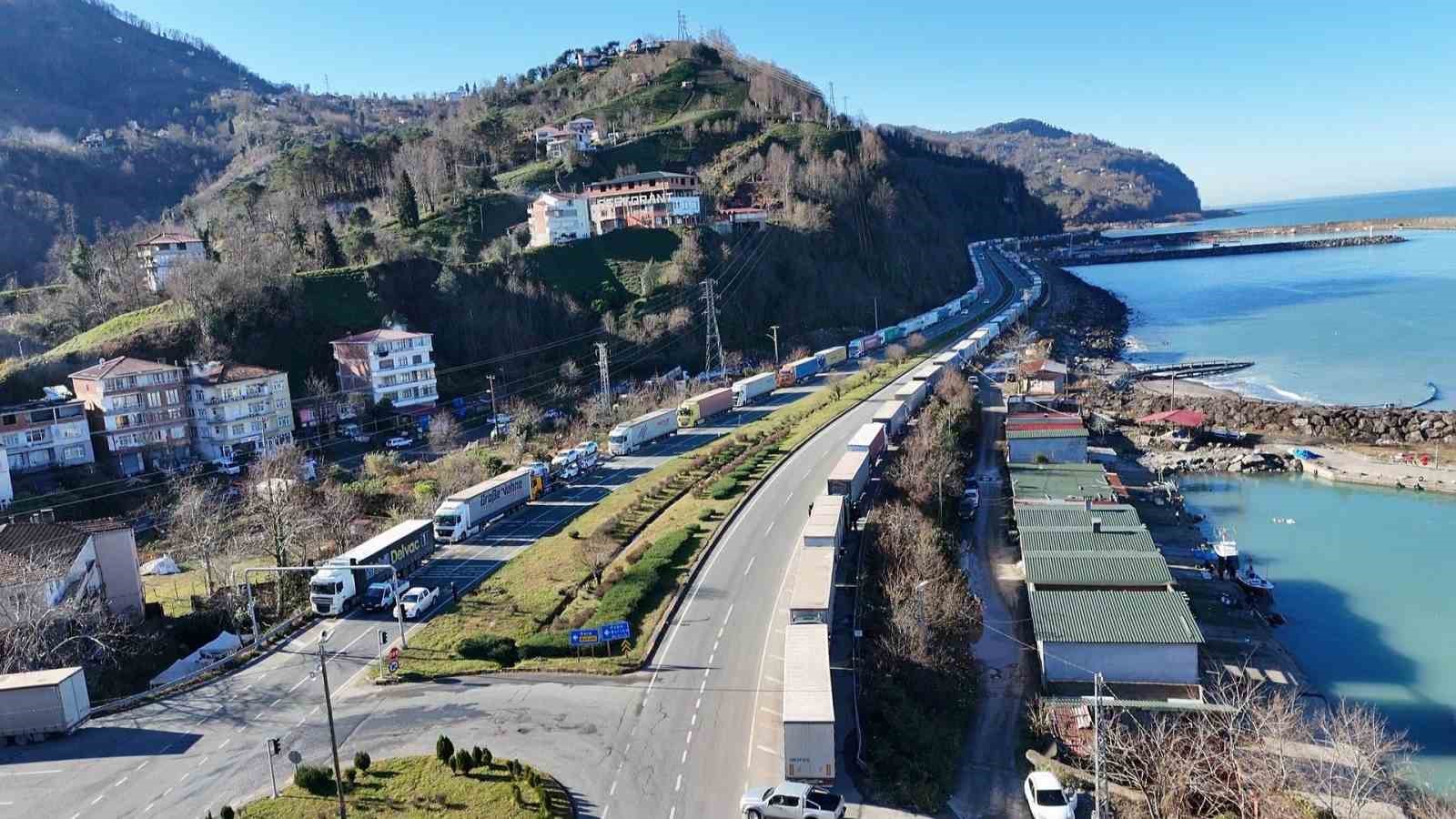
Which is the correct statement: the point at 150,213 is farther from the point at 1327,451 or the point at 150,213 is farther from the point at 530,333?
the point at 1327,451

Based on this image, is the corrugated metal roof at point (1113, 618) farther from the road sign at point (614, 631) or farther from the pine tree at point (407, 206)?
the pine tree at point (407, 206)

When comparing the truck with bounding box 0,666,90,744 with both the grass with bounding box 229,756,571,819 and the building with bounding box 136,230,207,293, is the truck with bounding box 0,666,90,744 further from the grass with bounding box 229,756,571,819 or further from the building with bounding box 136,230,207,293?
the building with bounding box 136,230,207,293

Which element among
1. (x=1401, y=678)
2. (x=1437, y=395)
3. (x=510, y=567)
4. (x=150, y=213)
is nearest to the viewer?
(x=1401, y=678)

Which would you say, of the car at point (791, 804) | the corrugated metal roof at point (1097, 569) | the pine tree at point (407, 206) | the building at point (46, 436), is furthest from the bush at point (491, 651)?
the pine tree at point (407, 206)

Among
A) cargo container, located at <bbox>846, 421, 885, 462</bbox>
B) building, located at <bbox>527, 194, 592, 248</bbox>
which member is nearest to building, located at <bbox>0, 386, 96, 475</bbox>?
cargo container, located at <bbox>846, 421, 885, 462</bbox>

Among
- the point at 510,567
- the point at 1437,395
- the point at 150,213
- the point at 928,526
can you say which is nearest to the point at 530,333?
the point at 510,567

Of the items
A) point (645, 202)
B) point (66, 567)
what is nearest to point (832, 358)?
point (645, 202)
